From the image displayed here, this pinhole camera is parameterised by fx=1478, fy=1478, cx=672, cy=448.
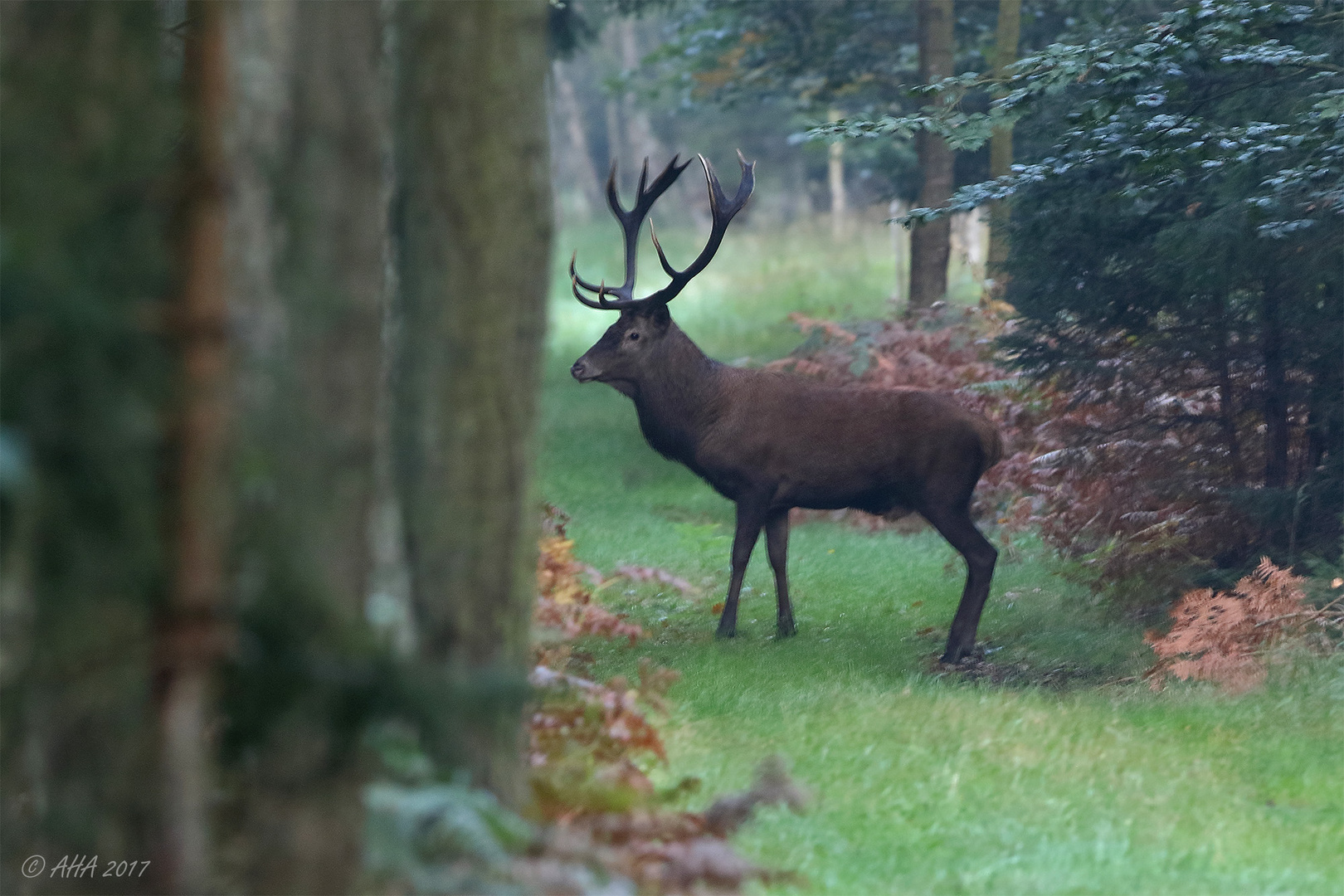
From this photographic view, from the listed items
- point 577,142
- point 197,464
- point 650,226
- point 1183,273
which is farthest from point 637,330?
point 577,142

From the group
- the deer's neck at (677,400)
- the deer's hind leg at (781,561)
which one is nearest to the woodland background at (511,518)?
the deer's hind leg at (781,561)

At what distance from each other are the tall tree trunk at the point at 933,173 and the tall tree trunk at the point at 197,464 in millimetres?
13589

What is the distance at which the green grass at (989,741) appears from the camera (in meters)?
5.29

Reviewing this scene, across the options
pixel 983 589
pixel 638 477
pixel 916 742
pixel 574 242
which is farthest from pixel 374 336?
Answer: pixel 574 242

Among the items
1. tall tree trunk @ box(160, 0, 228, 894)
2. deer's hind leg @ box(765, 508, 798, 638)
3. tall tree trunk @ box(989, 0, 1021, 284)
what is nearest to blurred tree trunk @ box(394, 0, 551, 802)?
tall tree trunk @ box(160, 0, 228, 894)

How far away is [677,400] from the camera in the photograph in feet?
33.0

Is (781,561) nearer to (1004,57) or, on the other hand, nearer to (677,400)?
(677,400)

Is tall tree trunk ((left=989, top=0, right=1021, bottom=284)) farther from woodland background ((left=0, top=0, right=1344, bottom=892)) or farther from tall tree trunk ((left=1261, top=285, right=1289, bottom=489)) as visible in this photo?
tall tree trunk ((left=1261, top=285, right=1289, bottom=489))

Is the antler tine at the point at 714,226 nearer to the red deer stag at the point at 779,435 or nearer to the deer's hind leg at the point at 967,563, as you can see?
the red deer stag at the point at 779,435

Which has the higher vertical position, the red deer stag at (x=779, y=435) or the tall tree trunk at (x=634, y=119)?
the tall tree trunk at (x=634, y=119)

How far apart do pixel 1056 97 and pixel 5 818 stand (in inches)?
349

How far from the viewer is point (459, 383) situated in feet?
10.7

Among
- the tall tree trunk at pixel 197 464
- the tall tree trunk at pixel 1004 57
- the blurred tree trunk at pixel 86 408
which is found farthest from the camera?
the tall tree trunk at pixel 1004 57

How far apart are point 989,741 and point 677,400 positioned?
3.92 meters
